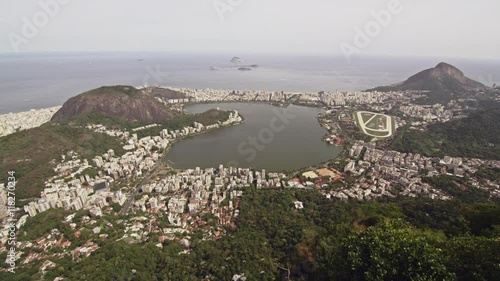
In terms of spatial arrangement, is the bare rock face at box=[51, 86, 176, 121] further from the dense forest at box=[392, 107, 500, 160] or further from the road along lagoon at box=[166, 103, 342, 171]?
the dense forest at box=[392, 107, 500, 160]

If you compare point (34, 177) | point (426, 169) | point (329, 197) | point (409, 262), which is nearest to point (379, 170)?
point (426, 169)

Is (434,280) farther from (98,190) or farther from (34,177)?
(34,177)

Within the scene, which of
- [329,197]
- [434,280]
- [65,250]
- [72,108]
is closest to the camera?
[434,280]

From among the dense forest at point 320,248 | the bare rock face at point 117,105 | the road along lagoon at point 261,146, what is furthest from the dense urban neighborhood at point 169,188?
the bare rock face at point 117,105

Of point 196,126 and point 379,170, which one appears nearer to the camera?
point 379,170

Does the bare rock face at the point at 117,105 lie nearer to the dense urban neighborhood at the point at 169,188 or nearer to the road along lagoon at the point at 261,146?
the dense urban neighborhood at the point at 169,188

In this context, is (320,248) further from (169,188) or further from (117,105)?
(117,105)
